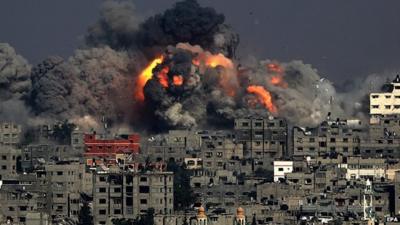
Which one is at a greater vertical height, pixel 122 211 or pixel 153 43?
pixel 153 43

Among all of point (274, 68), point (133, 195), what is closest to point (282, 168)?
point (133, 195)

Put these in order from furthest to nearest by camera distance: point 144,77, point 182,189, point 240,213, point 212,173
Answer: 1. point 144,77
2. point 212,173
3. point 182,189
4. point 240,213

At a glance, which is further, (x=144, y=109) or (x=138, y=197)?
(x=144, y=109)

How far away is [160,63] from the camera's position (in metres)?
142

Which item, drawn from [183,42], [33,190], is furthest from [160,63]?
[33,190]

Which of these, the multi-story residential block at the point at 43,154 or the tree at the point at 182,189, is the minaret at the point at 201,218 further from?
the multi-story residential block at the point at 43,154

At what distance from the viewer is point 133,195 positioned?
10650 cm

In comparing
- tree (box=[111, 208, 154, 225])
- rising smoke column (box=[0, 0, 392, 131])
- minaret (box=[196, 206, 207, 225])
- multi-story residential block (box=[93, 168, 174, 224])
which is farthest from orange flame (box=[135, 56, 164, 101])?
minaret (box=[196, 206, 207, 225])

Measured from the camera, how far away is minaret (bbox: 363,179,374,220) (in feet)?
320

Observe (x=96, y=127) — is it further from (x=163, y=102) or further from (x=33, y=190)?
(x=33, y=190)

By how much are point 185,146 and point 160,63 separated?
14048 mm

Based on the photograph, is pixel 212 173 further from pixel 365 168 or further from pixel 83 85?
pixel 83 85

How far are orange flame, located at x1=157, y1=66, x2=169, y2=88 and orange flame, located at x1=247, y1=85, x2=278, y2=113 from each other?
4430 millimetres

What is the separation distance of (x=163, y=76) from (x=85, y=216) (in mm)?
35495
